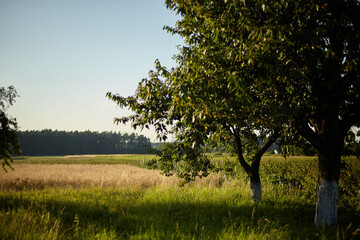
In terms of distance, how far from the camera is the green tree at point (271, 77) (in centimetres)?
427

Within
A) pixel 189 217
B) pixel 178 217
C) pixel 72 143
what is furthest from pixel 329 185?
pixel 72 143

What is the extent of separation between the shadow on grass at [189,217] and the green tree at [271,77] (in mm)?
1172

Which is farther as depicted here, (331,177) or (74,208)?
(74,208)

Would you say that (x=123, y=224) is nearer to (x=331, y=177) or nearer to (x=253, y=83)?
(x=253, y=83)

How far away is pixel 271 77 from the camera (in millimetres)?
5145

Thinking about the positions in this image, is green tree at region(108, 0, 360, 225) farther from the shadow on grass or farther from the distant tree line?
the distant tree line

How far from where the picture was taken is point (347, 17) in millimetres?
4340

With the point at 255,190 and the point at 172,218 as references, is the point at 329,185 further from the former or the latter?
the point at 172,218

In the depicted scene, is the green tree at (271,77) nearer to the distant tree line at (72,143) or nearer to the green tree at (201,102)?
the green tree at (201,102)

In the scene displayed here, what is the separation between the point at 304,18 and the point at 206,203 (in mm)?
7220

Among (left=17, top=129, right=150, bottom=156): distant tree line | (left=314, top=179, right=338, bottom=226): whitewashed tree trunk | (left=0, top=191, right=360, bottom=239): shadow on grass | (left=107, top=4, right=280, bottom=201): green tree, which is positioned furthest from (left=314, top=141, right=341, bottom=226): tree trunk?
(left=17, top=129, right=150, bottom=156): distant tree line

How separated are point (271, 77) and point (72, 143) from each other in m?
147

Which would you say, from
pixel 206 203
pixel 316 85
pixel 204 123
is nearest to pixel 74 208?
pixel 206 203

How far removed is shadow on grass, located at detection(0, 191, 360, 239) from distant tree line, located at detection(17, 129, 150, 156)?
128054mm
